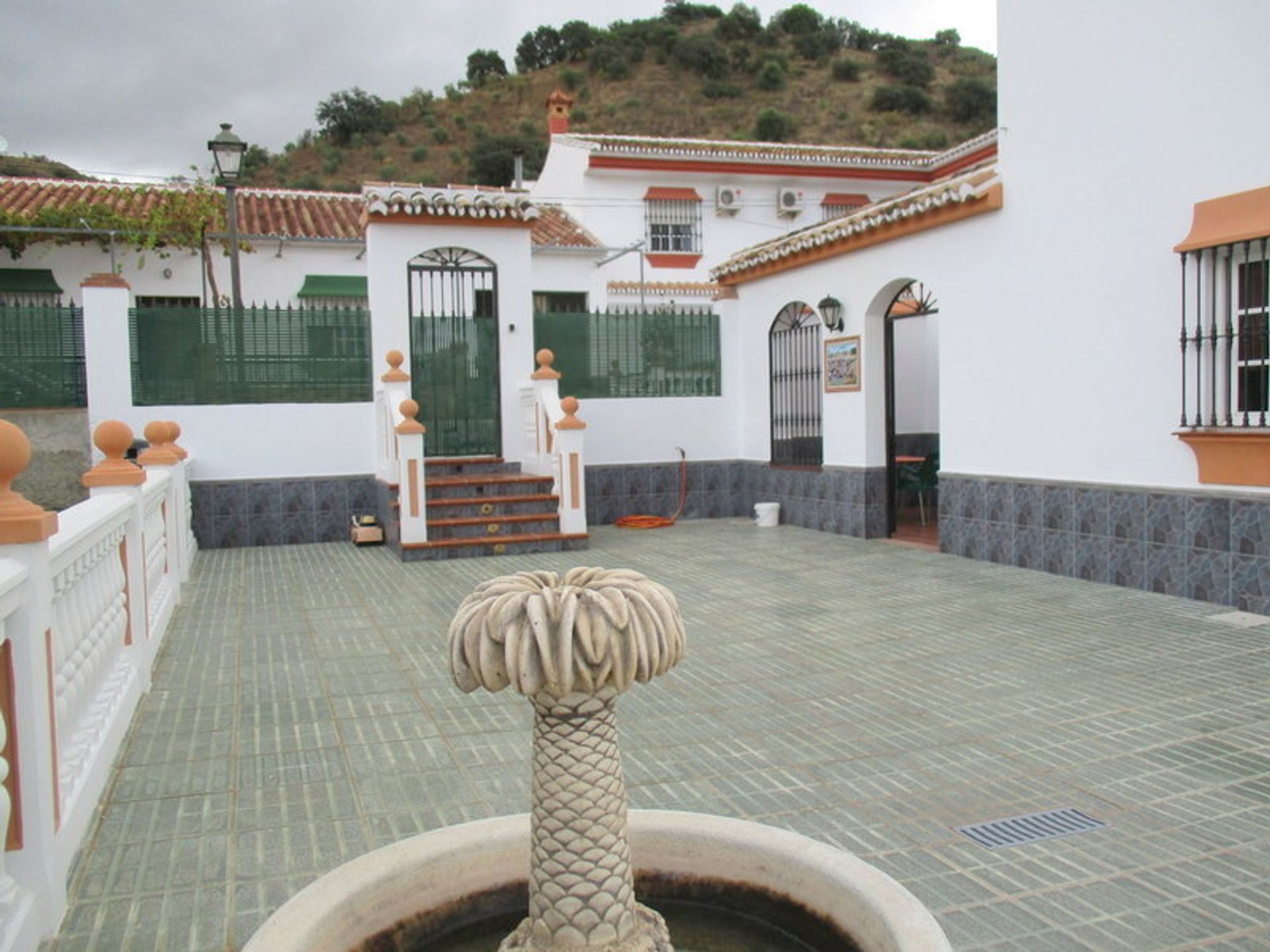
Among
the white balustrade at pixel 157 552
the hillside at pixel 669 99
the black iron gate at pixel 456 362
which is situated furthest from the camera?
the hillside at pixel 669 99

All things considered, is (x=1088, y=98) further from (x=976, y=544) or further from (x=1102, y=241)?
(x=976, y=544)

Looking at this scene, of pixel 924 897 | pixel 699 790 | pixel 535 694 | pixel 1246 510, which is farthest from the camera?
pixel 1246 510

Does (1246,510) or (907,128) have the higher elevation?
(907,128)

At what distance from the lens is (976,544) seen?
9141mm

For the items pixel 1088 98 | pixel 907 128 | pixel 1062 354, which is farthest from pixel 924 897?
pixel 907 128

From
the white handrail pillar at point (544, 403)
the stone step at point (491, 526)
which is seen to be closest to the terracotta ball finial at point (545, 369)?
the white handrail pillar at point (544, 403)

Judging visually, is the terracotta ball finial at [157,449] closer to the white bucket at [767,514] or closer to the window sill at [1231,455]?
the white bucket at [767,514]

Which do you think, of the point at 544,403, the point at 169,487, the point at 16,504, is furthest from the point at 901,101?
the point at 16,504

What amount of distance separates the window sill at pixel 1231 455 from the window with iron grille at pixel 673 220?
56.2 ft

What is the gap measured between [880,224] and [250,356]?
7340 millimetres

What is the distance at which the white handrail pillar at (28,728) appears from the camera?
2.69 metres

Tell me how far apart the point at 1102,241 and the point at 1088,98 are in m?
1.15

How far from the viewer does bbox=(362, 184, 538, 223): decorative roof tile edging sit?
36.3 ft

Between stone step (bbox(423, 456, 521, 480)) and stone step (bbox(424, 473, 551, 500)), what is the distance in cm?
24
